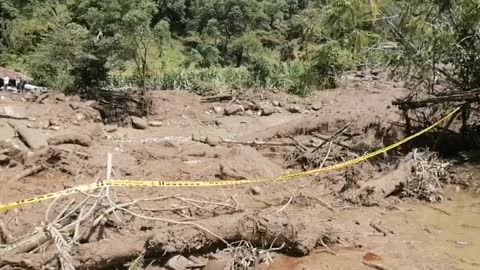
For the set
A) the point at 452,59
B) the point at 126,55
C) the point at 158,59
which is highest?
the point at 452,59

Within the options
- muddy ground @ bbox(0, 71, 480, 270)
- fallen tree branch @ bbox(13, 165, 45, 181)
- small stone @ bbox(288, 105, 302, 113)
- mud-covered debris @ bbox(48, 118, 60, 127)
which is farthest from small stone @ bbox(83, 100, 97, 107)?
fallen tree branch @ bbox(13, 165, 45, 181)

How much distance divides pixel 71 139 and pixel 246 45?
21.2 meters

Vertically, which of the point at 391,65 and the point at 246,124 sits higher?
the point at 391,65

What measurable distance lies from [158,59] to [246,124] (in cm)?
1436

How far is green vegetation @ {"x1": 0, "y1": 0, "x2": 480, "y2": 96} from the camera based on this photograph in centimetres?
888

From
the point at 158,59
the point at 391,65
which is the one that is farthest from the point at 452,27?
the point at 158,59

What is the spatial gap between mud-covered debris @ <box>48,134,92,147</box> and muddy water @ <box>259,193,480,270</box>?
5388mm

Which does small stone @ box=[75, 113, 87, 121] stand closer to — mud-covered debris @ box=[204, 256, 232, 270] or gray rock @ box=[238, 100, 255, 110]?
gray rock @ box=[238, 100, 255, 110]

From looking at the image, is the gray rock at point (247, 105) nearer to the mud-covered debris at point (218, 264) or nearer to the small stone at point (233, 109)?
the small stone at point (233, 109)

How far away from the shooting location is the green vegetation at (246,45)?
29.1 feet

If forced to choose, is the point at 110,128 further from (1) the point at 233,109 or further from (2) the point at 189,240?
(2) the point at 189,240

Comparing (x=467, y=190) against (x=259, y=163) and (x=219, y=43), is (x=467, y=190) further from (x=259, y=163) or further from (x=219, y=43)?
(x=219, y=43)

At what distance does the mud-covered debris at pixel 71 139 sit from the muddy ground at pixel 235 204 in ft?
0.09

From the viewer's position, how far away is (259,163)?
27.6 ft
